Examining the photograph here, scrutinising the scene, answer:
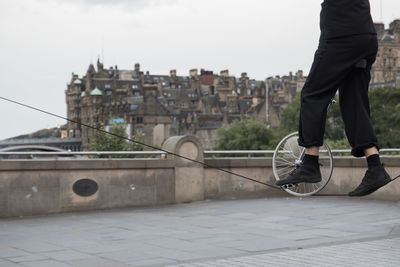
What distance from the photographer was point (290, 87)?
191125 millimetres

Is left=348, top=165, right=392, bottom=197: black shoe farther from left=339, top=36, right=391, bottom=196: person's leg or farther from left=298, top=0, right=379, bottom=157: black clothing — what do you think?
left=298, top=0, right=379, bottom=157: black clothing

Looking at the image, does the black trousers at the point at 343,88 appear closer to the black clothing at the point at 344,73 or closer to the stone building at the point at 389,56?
the black clothing at the point at 344,73

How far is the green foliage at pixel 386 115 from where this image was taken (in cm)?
8262

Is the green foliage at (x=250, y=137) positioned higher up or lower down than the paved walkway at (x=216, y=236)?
higher up

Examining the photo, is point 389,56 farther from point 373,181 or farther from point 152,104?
point 373,181

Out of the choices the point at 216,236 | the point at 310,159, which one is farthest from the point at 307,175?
the point at 216,236

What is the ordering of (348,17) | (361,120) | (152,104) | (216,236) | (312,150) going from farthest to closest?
(152,104) → (216,236) → (312,150) → (361,120) → (348,17)

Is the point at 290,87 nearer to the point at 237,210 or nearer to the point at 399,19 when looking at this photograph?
the point at 399,19

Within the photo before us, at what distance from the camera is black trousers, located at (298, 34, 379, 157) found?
12.2 feet

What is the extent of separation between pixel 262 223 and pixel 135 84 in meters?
174

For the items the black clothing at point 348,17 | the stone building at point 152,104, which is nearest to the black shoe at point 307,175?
the black clothing at point 348,17

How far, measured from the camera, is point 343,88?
12.7ft

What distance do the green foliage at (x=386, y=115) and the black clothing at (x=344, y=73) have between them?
3076 inches

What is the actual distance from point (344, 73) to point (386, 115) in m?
84.9
